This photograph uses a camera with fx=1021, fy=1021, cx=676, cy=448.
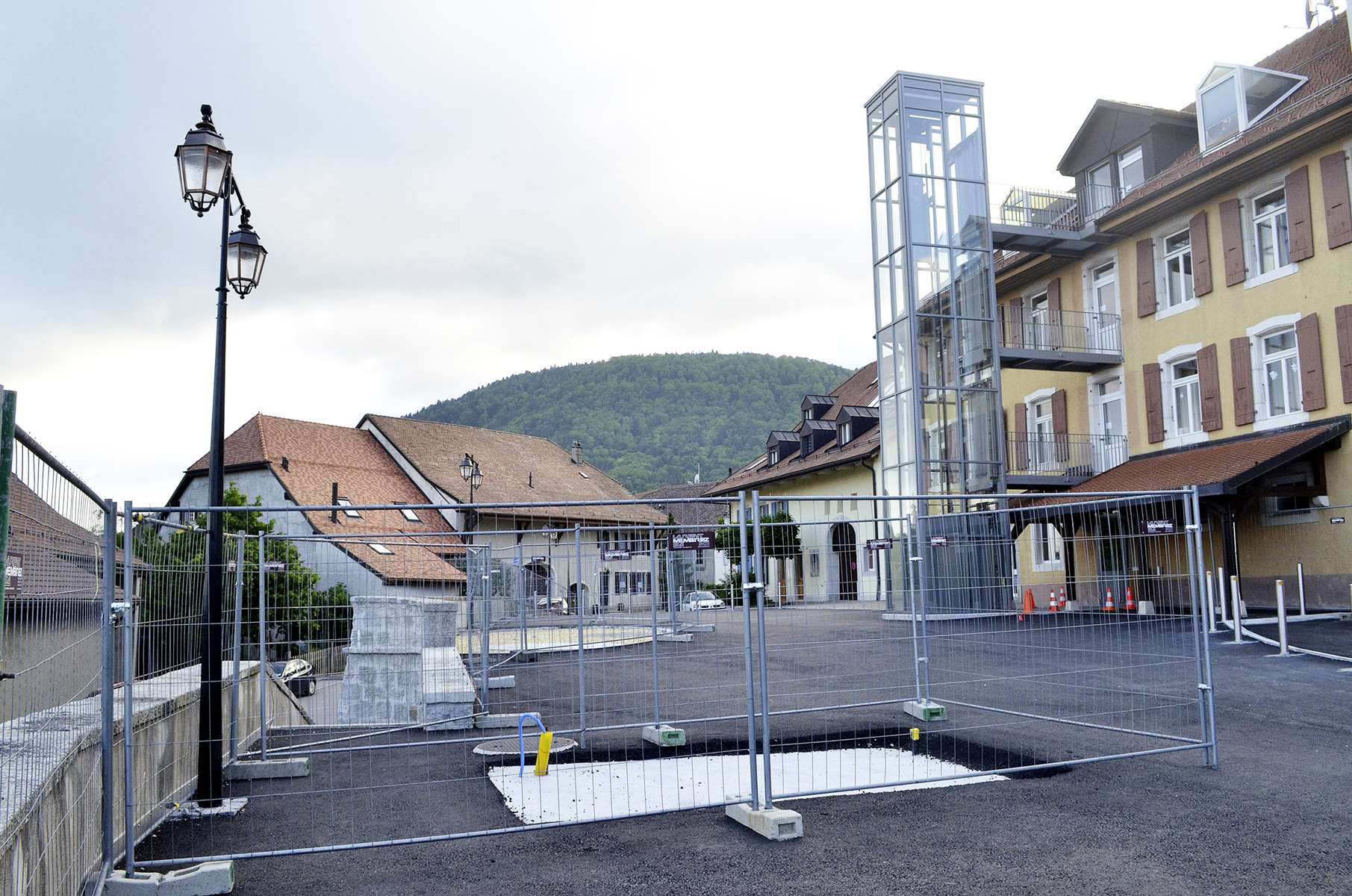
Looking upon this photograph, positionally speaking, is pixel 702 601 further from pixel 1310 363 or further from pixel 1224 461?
pixel 1310 363

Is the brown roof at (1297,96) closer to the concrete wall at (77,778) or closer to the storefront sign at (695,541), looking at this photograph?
the storefront sign at (695,541)

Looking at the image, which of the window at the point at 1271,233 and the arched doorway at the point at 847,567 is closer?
the arched doorway at the point at 847,567

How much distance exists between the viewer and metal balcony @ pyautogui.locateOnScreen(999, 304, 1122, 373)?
2728 cm

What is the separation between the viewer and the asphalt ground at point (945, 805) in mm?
5566

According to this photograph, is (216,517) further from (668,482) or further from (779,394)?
(779,394)

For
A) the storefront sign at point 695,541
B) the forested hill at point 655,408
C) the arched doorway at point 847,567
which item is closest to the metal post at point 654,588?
the storefront sign at point 695,541

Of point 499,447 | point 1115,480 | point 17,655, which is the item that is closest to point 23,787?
point 17,655

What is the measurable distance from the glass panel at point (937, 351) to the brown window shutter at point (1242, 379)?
6.63 meters

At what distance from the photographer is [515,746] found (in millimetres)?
9758

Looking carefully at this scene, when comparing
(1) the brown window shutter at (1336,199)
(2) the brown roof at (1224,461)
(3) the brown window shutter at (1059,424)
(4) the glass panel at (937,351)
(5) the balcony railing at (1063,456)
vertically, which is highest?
(1) the brown window shutter at (1336,199)

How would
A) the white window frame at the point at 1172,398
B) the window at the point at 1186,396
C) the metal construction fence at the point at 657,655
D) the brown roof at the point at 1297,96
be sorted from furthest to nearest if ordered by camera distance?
the window at the point at 1186,396 < the white window frame at the point at 1172,398 < the brown roof at the point at 1297,96 < the metal construction fence at the point at 657,655

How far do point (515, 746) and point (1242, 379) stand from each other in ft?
65.5

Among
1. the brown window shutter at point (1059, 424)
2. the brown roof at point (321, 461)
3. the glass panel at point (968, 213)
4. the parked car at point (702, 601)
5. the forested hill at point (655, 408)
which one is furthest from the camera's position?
the forested hill at point (655, 408)

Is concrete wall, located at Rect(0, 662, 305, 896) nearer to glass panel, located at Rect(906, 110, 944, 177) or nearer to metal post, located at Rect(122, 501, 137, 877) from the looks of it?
metal post, located at Rect(122, 501, 137, 877)
